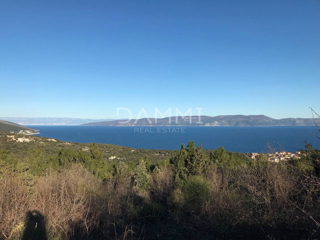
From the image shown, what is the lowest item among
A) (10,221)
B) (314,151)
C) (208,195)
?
(208,195)

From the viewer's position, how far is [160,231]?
514 centimetres

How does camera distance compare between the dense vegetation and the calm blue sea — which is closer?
the dense vegetation

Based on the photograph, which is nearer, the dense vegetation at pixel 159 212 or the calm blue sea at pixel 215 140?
the dense vegetation at pixel 159 212

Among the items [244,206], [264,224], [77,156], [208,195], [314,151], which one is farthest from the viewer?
[77,156]

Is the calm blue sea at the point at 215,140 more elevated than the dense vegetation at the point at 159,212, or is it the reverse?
the dense vegetation at the point at 159,212

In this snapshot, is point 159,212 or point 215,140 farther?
point 215,140

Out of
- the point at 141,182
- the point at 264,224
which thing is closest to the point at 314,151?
the point at 264,224

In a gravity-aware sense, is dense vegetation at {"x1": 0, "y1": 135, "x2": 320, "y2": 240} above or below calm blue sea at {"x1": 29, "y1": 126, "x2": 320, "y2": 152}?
above

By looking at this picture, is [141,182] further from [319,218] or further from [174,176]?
[319,218]

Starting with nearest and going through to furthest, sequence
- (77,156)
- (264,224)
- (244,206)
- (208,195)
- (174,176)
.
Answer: (264,224) → (244,206) → (208,195) → (174,176) → (77,156)

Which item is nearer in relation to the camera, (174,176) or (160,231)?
(160,231)

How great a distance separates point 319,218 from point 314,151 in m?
2.16

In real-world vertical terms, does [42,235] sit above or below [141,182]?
above

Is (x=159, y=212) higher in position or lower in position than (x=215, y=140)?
higher
